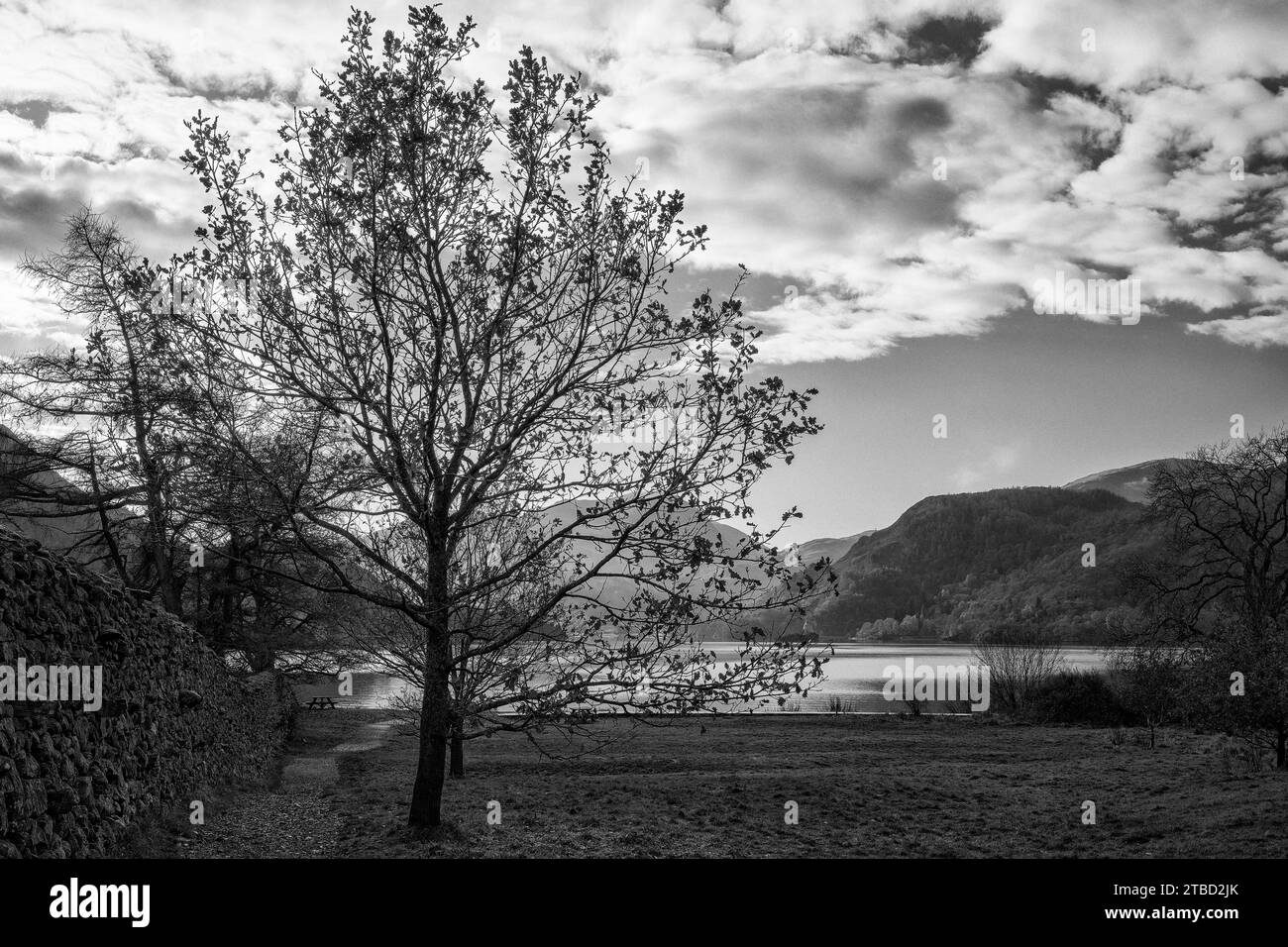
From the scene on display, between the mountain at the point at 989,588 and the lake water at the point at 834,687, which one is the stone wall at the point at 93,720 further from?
the mountain at the point at 989,588

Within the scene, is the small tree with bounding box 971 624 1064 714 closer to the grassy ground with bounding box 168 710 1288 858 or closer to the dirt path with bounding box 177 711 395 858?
the grassy ground with bounding box 168 710 1288 858

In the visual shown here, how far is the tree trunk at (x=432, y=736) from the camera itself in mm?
10648

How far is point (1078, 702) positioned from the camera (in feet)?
152

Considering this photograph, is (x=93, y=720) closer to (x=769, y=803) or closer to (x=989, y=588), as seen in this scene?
(x=769, y=803)

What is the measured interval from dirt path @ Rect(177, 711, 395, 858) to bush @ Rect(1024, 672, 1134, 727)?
37863 mm

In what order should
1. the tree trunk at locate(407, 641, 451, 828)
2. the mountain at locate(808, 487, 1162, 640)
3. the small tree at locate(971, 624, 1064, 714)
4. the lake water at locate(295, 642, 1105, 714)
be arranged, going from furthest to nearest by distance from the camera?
the mountain at locate(808, 487, 1162, 640) → the small tree at locate(971, 624, 1064, 714) → the lake water at locate(295, 642, 1105, 714) → the tree trunk at locate(407, 641, 451, 828)

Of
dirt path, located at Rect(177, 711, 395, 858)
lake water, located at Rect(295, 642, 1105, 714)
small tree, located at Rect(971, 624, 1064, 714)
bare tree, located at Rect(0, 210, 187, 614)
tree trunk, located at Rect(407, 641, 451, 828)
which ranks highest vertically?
bare tree, located at Rect(0, 210, 187, 614)

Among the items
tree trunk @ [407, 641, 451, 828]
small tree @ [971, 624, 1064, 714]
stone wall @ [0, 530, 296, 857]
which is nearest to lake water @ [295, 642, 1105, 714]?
small tree @ [971, 624, 1064, 714]

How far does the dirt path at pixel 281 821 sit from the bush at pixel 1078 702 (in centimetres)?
3786

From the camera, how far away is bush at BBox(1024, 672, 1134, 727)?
45094mm

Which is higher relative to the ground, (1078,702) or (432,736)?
(432,736)

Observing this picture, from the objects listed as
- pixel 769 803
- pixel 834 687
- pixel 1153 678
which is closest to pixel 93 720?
pixel 769 803

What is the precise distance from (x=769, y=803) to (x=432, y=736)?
373 inches
